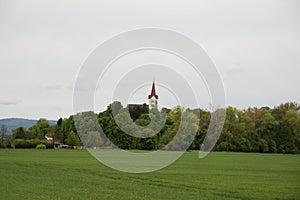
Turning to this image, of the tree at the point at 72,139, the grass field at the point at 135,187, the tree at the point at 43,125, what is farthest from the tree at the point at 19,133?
the grass field at the point at 135,187

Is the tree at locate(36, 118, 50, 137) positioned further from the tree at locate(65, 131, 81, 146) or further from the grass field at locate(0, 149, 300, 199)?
the grass field at locate(0, 149, 300, 199)

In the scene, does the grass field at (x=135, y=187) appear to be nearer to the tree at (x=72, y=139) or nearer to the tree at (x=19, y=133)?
the tree at (x=72, y=139)

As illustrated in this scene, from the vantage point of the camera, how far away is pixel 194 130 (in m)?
75.2

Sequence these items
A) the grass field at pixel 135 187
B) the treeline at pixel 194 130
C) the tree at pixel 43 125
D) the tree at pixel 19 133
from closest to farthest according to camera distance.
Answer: the grass field at pixel 135 187 → the treeline at pixel 194 130 → the tree at pixel 19 133 → the tree at pixel 43 125

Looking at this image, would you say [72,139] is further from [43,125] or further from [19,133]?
[43,125]

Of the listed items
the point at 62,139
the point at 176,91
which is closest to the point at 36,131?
the point at 62,139

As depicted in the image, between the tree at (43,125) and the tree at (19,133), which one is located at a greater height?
the tree at (43,125)

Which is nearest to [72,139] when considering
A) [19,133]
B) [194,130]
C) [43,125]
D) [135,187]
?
[19,133]

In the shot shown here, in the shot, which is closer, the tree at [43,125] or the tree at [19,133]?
the tree at [19,133]

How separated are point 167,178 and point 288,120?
212 ft

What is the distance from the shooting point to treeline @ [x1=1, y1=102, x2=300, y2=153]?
252ft

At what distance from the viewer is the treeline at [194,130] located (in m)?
76.7

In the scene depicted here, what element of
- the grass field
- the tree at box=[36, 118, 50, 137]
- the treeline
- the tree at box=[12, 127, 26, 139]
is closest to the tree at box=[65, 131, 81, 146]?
the treeline

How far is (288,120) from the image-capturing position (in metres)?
85.8
